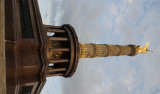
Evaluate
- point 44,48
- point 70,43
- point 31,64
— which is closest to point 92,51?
point 70,43

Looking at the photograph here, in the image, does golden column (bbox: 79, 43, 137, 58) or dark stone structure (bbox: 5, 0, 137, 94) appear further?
golden column (bbox: 79, 43, 137, 58)

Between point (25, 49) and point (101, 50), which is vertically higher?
point (25, 49)

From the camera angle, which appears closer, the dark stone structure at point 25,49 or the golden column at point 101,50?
the dark stone structure at point 25,49

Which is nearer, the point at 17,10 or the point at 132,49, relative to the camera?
the point at 17,10

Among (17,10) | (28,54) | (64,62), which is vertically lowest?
(64,62)

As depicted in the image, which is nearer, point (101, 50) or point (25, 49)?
point (25, 49)

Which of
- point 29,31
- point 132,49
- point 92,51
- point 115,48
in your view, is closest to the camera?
point 29,31

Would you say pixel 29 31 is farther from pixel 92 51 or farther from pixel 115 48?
pixel 115 48

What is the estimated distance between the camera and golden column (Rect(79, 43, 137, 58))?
2251 centimetres

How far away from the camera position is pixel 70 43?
19.5 metres

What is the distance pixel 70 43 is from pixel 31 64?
6.36 m

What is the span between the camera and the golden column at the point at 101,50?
2251 centimetres

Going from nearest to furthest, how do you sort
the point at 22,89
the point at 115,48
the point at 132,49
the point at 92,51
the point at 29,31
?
the point at 22,89 < the point at 29,31 < the point at 92,51 < the point at 115,48 < the point at 132,49

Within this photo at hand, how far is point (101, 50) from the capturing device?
2394 cm
